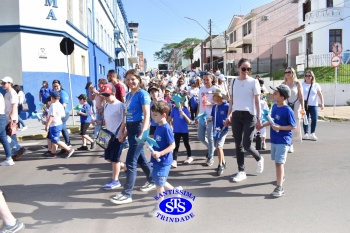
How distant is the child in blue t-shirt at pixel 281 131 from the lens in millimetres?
4973

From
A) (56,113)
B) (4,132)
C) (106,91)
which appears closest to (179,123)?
(106,91)

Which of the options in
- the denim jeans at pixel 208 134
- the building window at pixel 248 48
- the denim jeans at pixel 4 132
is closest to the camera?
the denim jeans at pixel 208 134

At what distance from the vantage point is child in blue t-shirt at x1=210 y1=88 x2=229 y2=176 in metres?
6.22

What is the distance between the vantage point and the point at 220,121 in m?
6.36

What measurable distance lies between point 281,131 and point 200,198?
1511 millimetres

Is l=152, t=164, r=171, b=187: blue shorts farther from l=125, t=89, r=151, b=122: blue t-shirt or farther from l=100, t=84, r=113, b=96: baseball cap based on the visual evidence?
l=100, t=84, r=113, b=96: baseball cap

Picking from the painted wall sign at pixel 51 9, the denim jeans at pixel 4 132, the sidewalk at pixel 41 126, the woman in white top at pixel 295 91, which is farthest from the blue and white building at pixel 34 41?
the woman in white top at pixel 295 91

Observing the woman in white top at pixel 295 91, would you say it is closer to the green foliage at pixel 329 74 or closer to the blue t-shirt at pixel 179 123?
the blue t-shirt at pixel 179 123

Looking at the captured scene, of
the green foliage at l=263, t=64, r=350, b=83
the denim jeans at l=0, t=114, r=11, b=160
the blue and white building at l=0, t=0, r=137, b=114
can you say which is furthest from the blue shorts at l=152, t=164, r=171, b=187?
the green foliage at l=263, t=64, r=350, b=83

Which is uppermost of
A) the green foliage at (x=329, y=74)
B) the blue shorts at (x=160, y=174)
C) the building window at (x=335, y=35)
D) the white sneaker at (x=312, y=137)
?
the building window at (x=335, y=35)

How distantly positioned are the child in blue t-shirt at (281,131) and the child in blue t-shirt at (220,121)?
126 centimetres

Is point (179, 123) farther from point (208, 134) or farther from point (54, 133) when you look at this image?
point (54, 133)

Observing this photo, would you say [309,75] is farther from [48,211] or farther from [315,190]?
[48,211]

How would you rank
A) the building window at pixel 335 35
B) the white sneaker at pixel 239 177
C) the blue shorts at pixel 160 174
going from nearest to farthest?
1. the blue shorts at pixel 160 174
2. the white sneaker at pixel 239 177
3. the building window at pixel 335 35
